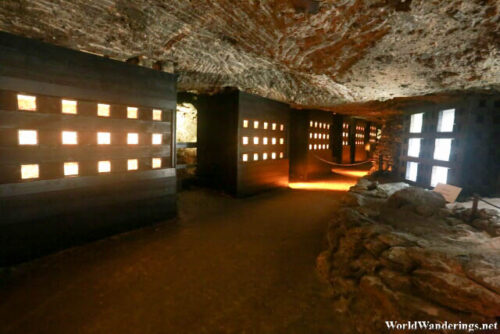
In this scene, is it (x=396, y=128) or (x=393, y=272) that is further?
(x=396, y=128)

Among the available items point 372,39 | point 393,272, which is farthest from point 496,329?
point 372,39

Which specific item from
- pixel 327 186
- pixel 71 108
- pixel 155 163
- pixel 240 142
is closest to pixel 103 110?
pixel 71 108

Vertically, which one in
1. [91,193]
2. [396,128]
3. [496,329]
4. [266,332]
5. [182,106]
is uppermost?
[182,106]

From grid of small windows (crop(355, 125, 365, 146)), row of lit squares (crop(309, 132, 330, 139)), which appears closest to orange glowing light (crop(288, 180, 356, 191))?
row of lit squares (crop(309, 132, 330, 139))

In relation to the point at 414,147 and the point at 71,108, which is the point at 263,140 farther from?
the point at 71,108

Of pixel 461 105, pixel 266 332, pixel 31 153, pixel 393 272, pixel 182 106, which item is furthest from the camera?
pixel 182 106

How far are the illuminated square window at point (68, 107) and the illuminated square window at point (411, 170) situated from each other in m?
9.47

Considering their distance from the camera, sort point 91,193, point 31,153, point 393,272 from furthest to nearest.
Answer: point 91,193 → point 31,153 → point 393,272

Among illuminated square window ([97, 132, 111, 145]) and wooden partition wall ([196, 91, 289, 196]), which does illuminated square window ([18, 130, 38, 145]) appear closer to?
illuminated square window ([97, 132, 111, 145])

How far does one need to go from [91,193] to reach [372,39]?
20.1 ft

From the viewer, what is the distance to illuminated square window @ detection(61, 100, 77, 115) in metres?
4.40

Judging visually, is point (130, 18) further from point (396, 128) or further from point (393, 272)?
point (396, 128)

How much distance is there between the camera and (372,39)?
384cm

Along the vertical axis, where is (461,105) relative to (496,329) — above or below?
above
